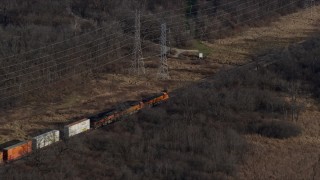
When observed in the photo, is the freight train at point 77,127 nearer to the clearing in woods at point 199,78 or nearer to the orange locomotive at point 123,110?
the orange locomotive at point 123,110

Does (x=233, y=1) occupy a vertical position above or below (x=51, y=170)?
above

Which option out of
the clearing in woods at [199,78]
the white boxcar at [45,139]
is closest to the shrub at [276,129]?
the clearing in woods at [199,78]

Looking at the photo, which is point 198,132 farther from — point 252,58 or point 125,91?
point 252,58

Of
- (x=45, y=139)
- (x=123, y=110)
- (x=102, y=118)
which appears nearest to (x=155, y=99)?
(x=123, y=110)

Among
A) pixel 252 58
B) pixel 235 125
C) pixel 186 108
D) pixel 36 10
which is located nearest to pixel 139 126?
pixel 186 108

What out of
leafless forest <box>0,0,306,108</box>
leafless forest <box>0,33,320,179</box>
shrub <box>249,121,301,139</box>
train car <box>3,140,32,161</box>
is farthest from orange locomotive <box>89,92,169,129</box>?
shrub <box>249,121,301,139</box>

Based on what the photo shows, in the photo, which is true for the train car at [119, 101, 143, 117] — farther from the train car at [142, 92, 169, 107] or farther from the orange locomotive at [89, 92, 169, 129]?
the train car at [142, 92, 169, 107]

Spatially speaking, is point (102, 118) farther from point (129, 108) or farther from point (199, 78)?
point (199, 78)
